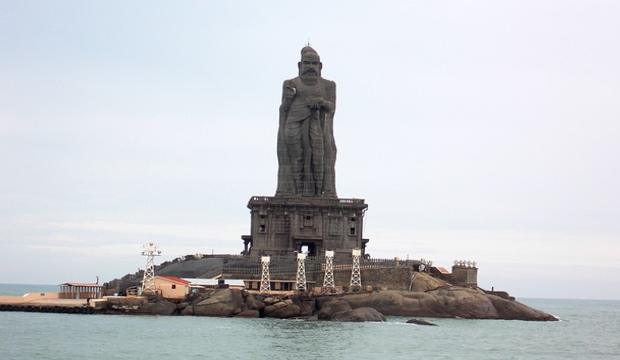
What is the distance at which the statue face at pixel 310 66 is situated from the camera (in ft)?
341

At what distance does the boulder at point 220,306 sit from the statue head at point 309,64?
32.1m

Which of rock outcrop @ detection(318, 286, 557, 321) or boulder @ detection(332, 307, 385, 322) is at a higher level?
rock outcrop @ detection(318, 286, 557, 321)

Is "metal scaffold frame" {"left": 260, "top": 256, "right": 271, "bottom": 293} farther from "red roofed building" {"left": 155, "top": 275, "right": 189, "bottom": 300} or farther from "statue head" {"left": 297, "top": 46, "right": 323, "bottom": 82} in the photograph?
"statue head" {"left": 297, "top": 46, "right": 323, "bottom": 82}

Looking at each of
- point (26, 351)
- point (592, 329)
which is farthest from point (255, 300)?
point (592, 329)

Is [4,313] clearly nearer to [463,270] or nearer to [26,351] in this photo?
[26,351]

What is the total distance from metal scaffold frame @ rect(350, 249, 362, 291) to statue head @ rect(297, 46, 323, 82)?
79.2 feet

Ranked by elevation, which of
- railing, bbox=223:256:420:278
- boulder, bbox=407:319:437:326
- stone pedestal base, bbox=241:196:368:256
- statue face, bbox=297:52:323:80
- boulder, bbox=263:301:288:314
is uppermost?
statue face, bbox=297:52:323:80

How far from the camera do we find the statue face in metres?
104

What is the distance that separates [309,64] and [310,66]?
20cm

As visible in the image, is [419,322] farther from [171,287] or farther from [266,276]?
[171,287]

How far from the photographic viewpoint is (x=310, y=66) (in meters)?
104

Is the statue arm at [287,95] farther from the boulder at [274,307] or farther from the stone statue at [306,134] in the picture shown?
the boulder at [274,307]

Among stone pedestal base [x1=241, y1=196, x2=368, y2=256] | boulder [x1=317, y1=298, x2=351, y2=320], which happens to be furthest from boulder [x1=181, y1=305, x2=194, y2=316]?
stone pedestal base [x1=241, y1=196, x2=368, y2=256]

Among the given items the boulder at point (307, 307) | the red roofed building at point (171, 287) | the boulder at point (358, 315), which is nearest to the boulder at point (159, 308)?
the red roofed building at point (171, 287)
